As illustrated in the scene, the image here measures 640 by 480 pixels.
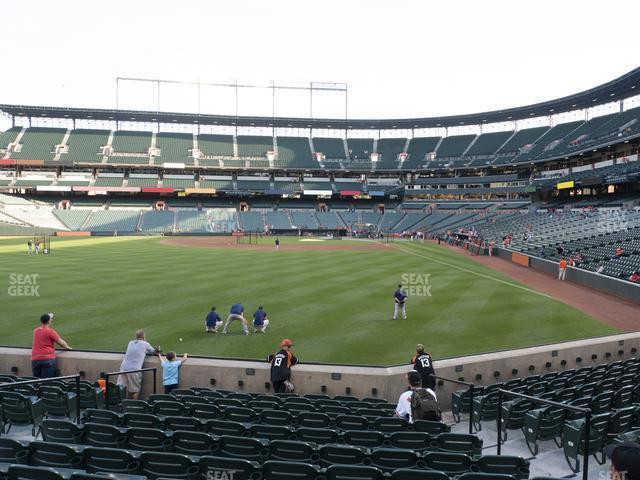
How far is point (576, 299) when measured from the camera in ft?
85.9

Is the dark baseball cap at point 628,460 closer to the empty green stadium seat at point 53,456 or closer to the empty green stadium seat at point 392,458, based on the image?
the empty green stadium seat at point 392,458

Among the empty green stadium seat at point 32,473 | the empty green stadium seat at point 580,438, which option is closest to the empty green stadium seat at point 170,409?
the empty green stadium seat at point 32,473

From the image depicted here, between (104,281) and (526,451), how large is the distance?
26.4 m

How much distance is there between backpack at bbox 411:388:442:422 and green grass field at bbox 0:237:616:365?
5981 mm

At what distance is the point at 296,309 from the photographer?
2170cm

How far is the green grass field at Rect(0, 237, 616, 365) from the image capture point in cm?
1631

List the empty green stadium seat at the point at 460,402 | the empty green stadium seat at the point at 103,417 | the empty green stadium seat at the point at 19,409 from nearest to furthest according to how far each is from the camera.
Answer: the empty green stadium seat at the point at 103,417, the empty green stadium seat at the point at 19,409, the empty green stadium seat at the point at 460,402

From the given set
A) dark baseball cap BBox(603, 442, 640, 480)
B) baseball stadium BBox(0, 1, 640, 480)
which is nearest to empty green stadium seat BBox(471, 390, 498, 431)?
baseball stadium BBox(0, 1, 640, 480)

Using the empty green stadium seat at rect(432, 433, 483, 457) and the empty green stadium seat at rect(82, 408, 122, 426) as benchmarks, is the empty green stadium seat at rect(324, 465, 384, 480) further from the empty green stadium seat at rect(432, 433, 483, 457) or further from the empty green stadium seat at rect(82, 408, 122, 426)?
the empty green stadium seat at rect(82, 408, 122, 426)

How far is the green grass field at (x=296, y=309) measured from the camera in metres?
16.3

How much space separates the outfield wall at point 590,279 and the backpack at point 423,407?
22.5m

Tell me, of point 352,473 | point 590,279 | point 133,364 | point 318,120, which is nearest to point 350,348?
point 133,364

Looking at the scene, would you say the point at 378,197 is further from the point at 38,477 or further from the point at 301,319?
the point at 38,477

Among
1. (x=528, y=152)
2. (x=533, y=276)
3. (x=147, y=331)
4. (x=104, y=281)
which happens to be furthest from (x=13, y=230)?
(x=528, y=152)
